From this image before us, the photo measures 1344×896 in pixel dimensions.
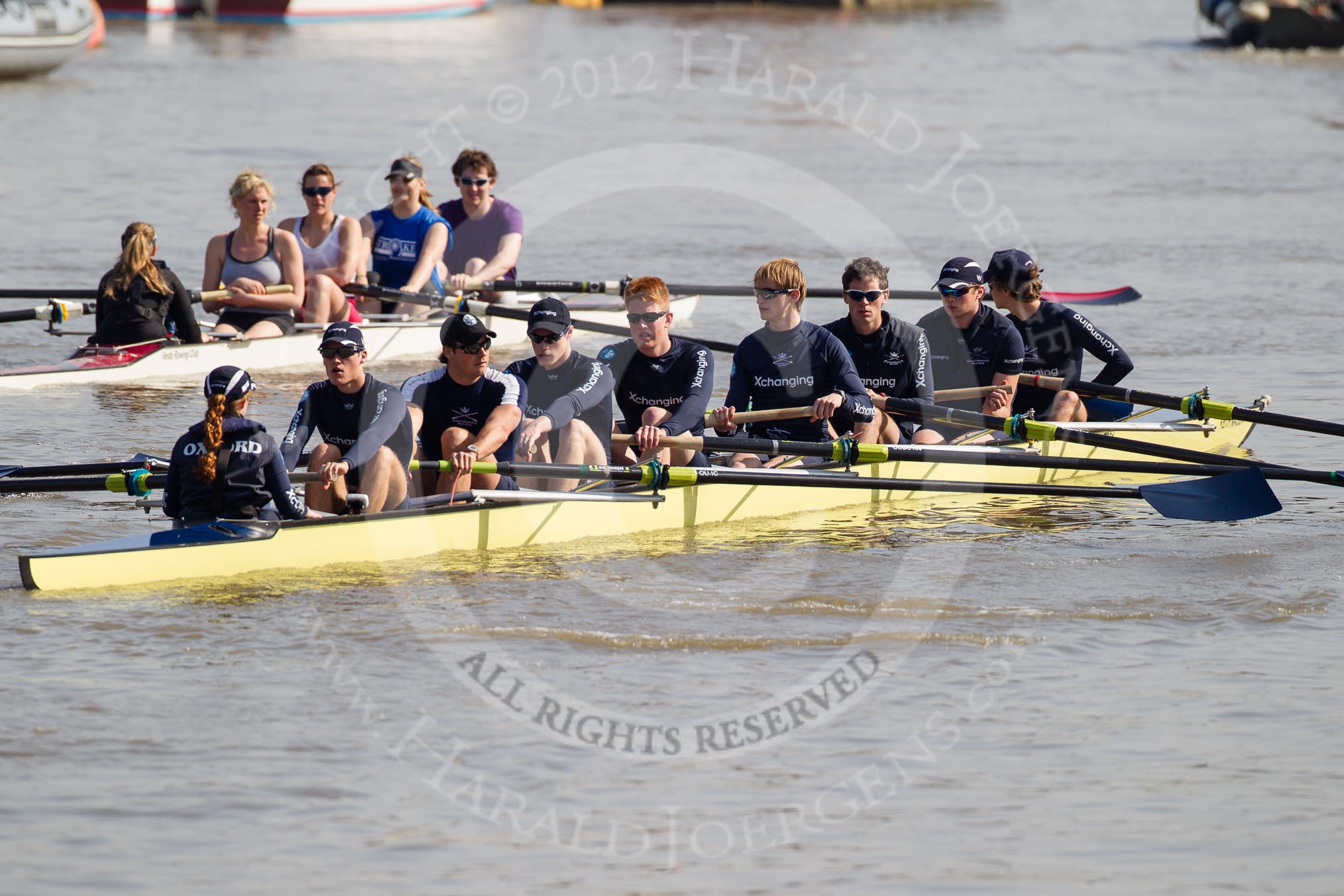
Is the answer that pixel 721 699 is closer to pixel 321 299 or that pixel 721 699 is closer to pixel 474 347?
pixel 474 347

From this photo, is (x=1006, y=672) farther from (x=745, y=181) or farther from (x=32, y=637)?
(x=745, y=181)

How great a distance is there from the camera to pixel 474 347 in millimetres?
8812

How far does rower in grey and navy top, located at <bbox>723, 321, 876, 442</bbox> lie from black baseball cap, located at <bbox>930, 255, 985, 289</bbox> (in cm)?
101

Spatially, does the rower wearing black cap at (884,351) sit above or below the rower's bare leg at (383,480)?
above

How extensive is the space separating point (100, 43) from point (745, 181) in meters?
23.5

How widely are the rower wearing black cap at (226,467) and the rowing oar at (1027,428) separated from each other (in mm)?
3785

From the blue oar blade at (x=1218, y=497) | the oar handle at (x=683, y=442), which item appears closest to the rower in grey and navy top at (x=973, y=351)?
the blue oar blade at (x=1218, y=497)

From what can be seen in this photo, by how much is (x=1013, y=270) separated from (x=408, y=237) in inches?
220

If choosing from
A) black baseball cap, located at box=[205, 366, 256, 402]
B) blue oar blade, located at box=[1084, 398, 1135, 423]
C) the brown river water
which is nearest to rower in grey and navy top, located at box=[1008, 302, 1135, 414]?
blue oar blade, located at box=[1084, 398, 1135, 423]

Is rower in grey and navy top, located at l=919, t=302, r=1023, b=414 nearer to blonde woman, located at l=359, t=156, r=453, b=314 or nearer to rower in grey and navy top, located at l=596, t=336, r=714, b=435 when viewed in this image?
rower in grey and navy top, located at l=596, t=336, r=714, b=435

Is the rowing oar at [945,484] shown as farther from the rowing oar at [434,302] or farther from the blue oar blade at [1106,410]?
the rowing oar at [434,302]

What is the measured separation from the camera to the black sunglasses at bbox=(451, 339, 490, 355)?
8.80 meters

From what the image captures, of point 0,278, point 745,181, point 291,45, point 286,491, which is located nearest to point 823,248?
point 745,181

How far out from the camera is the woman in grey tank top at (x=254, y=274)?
43.1 ft
